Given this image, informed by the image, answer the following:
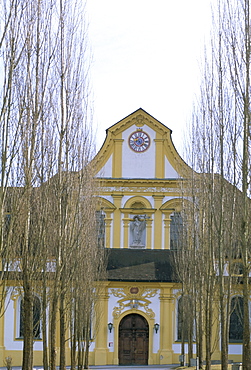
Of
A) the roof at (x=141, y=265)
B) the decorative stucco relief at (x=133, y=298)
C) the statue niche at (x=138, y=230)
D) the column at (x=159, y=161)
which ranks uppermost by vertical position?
the column at (x=159, y=161)

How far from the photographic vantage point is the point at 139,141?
45469mm

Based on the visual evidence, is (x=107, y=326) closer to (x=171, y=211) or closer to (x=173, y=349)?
(x=173, y=349)

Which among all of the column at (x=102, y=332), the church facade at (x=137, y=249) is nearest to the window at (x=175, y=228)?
the church facade at (x=137, y=249)

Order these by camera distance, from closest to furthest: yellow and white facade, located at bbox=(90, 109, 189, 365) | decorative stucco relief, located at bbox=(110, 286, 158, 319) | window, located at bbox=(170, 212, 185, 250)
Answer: decorative stucco relief, located at bbox=(110, 286, 158, 319), yellow and white facade, located at bbox=(90, 109, 189, 365), window, located at bbox=(170, 212, 185, 250)

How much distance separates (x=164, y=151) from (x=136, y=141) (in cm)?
176

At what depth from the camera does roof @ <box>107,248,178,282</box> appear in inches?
1679

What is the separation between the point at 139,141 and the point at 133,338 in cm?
1143

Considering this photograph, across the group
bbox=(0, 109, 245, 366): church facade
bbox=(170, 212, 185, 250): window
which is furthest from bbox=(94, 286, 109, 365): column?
bbox=(170, 212, 185, 250): window

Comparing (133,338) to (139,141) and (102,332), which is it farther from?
(139,141)

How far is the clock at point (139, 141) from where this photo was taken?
149 ft

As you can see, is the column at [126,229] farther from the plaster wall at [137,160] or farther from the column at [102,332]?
the column at [102,332]

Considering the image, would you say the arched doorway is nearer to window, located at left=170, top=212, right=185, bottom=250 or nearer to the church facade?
the church facade

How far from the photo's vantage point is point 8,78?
17484mm

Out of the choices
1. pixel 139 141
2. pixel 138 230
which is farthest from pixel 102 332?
pixel 139 141
